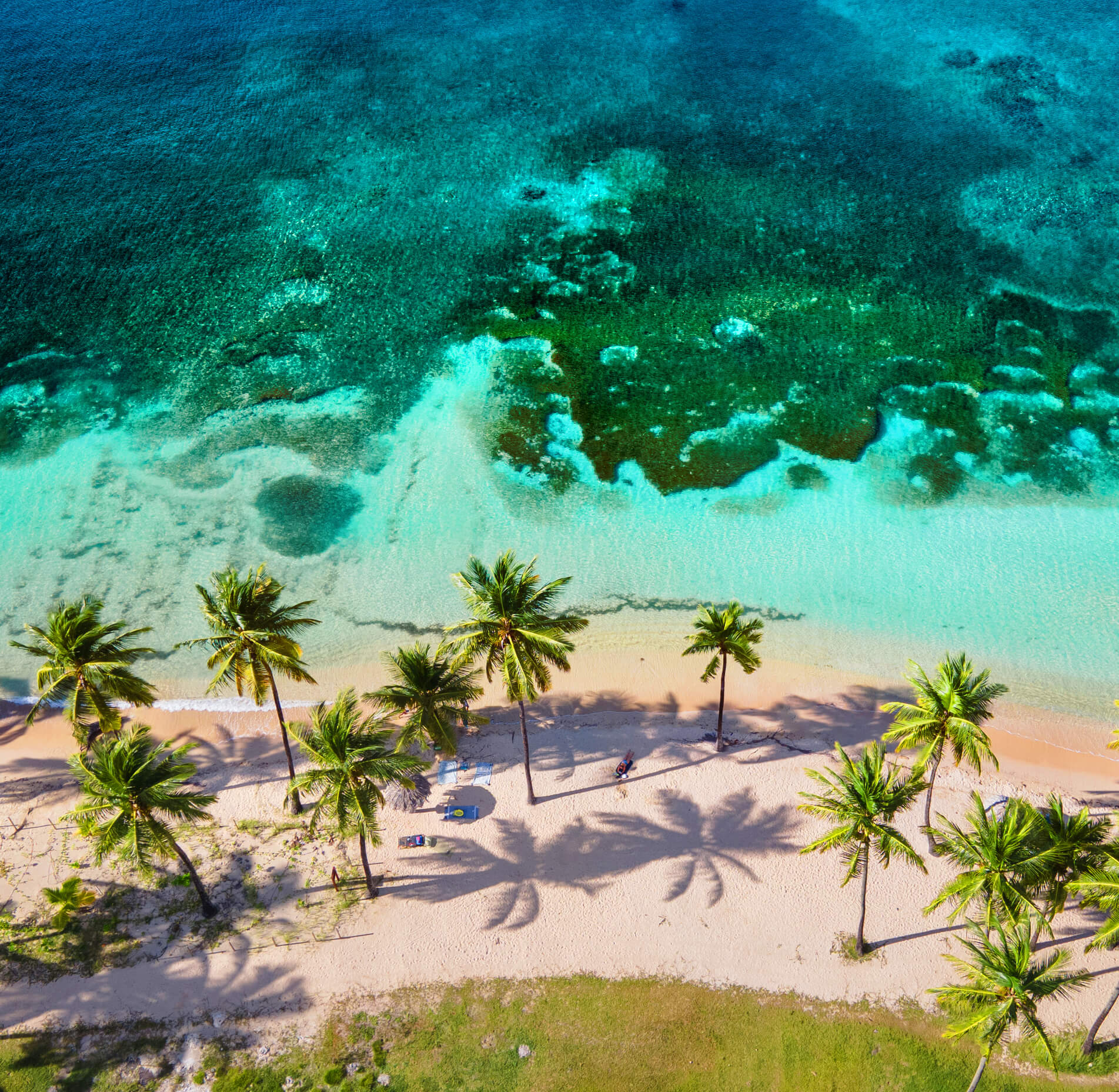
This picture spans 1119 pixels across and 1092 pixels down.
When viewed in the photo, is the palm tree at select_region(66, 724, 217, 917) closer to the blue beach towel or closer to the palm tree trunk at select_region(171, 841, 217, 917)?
the palm tree trunk at select_region(171, 841, 217, 917)

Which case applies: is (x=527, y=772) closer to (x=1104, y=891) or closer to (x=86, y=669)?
(x=86, y=669)

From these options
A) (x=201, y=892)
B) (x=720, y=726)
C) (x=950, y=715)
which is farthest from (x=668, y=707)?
(x=201, y=892)

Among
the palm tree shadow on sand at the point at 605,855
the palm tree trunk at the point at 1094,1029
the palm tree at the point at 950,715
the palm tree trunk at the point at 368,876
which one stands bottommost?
the palm tree trunk at the point at 1094,1029

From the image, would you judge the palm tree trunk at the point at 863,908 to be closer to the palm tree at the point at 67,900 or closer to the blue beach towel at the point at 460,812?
the blue beach towel at the point at 460,812

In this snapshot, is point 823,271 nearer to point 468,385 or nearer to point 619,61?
point 468,385

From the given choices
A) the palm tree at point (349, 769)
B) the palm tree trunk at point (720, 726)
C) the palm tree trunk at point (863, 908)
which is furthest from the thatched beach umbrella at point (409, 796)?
the palm tree trunk at point (863, 908)

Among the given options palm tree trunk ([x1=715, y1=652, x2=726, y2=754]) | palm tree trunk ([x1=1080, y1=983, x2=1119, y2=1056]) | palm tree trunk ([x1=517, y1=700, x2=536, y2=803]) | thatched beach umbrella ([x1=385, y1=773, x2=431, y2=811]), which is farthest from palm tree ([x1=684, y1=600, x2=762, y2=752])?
palm tree trunk ([x1=1080, y1=983, x2=1119, y2=1056])

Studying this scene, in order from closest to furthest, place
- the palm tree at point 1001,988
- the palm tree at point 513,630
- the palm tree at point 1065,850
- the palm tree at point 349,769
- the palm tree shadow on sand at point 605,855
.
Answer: the palm tree at point 1001,988 → the palm tree at point 1065,850 → the palm tree at point 349,769 → the palm tree at point 513,630 → the palm tree shadow on sand at point 605,855

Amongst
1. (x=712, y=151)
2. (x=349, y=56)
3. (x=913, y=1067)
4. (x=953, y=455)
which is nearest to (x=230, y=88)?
(x=349, y=56)
